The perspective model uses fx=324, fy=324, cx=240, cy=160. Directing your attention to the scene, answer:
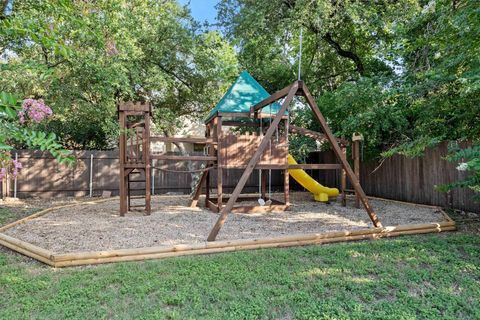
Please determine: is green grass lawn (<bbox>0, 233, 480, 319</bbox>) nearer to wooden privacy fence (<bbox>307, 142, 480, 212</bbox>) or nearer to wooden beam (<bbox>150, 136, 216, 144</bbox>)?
wooden privacy fence (<bbox>307, 142, 480, 212</bbox>)

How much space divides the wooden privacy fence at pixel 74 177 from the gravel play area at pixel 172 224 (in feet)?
9.46

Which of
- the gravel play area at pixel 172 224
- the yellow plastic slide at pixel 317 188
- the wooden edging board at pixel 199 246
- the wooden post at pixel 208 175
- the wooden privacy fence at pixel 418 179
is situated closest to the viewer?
the wooden edging board at pixel 199 246

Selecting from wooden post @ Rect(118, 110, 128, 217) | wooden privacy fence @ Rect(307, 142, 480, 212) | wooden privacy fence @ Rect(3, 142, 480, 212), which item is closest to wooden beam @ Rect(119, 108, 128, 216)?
wooden post @ Rect(118, 110, 128, 217)

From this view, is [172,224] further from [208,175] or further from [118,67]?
[118,67]

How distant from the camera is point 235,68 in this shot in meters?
13.1

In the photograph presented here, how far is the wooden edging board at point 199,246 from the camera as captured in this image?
3916mm

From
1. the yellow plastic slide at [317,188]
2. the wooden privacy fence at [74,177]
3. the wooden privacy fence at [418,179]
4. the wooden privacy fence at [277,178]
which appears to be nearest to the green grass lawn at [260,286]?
the wooden privacy fence at [418,179]

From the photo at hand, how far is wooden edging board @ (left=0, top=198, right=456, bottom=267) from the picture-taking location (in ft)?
12.8

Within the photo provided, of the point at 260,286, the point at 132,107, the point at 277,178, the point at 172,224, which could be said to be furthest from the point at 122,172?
the point at 277,178

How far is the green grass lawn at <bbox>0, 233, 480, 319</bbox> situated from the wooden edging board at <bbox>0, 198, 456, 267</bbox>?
161 mm

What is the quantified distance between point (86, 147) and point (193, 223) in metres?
8.91

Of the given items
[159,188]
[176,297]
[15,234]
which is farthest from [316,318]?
[159,188]

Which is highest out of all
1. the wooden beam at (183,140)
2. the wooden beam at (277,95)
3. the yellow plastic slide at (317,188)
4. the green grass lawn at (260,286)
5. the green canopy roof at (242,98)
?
the green canopy roof at (242,98)

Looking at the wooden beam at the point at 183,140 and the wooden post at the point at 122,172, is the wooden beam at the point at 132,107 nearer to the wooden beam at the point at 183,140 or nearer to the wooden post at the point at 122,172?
the wooden post at the point at 122,172
